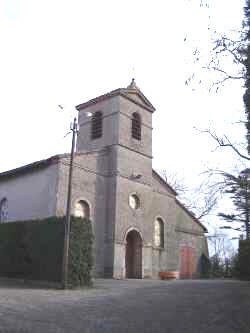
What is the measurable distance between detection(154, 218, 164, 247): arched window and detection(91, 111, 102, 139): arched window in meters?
7.68

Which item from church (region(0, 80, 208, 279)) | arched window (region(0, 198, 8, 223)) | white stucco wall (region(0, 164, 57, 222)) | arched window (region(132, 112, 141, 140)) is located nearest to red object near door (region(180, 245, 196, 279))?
church (region(0, 80, 208, 279))

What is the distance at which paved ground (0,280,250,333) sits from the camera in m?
8.41

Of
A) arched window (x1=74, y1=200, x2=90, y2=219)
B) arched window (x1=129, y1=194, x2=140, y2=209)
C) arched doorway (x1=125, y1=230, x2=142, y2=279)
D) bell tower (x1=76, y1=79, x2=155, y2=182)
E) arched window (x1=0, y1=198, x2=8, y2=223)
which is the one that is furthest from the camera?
bell tower (x1=76, y1=79, x2=155, y2=182)

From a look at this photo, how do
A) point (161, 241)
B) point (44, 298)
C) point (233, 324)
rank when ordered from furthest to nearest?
point (161, 241)
point (44, 298)
point (233, 324)

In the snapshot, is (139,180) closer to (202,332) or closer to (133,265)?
(133,265)

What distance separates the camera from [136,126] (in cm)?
2909

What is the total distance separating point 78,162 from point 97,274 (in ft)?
22.7

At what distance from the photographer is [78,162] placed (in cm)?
2461

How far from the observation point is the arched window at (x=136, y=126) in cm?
2885

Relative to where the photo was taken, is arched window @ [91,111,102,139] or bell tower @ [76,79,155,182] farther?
arched window @ [91,111,102,139]

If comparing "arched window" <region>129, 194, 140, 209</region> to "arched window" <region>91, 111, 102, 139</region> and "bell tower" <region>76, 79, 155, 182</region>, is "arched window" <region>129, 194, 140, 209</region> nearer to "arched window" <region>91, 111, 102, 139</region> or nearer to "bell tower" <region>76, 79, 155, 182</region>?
"bell tower" <region>76, 79, 155, 182</region>

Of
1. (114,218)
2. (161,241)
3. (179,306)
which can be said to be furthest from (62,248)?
(161,241)

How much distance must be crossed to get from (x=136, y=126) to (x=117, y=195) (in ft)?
19.6

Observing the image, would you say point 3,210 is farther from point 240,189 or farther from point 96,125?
point 240,189
